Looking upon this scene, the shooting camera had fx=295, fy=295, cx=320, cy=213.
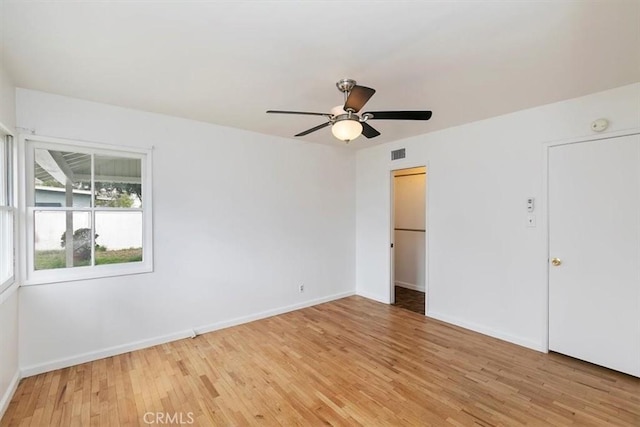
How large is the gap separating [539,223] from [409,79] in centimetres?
211

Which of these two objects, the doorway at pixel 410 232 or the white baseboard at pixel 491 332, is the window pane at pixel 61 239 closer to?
the white baseboard at pixel 491 332

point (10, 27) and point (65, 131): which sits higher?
point (10, 27)

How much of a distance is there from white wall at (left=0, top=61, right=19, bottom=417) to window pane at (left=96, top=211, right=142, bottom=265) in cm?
73

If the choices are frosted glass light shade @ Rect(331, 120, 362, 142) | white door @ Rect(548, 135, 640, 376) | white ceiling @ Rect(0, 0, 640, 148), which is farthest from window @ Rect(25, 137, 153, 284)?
white door @ Rect(548, 135, 640, 376)

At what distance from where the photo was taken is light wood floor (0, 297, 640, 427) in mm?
2123

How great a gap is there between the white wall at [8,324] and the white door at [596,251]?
4840mm

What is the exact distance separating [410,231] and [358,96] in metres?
4.10

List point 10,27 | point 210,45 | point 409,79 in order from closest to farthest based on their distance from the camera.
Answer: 1. point 10,27
2. point 210,45
3. point 409,79

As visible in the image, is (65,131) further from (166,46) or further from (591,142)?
(591,142)

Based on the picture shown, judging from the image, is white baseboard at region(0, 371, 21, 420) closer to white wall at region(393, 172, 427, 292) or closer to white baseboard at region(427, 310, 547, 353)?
Answer: white baseboard at region(427, 310, 547, 353)

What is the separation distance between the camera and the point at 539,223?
3117 mm

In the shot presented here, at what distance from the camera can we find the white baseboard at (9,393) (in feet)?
7.08

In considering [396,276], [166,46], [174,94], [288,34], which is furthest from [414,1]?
[396,276]

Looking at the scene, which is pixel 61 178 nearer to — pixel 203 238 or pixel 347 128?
pixel 203 238
